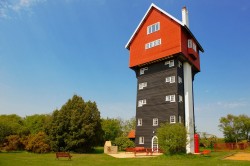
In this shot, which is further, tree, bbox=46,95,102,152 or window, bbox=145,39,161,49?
window, bbox=145,39,161,49

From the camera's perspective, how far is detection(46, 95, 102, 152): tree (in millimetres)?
33688

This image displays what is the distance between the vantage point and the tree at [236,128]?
61.7 meters

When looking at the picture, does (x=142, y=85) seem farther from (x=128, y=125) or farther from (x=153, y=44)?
(x=128, y=125)

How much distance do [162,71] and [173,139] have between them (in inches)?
523

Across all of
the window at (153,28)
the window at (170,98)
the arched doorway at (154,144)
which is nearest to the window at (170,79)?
the window at (170,98)

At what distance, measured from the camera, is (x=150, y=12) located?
37906 mm

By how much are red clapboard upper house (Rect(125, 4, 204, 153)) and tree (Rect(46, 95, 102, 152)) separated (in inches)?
270

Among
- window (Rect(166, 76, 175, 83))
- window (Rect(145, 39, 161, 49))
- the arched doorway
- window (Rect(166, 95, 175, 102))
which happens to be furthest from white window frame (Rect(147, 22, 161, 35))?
the arched doorway

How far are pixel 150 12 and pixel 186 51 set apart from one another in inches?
350

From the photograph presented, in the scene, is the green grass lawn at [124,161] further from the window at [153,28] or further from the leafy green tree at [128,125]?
the leafy green tree at [128,125]

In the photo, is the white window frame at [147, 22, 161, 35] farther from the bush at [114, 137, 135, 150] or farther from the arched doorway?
the bush at [114, 137, 135, 150]

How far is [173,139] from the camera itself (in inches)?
958

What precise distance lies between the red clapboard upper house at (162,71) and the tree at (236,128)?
1264 inches

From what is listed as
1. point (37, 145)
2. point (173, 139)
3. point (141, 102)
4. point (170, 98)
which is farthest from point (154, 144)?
point (37, 145)
